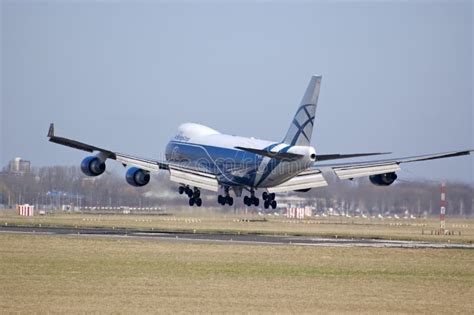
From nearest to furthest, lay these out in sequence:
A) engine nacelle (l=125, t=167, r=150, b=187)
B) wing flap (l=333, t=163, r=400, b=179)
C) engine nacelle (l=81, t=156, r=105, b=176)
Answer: engine nacelle (l=81, t=156, r=105, b=176)
engine nacelle (l=125, t=167, r=150, b=187)
wing flap (l=333, t=163, r=400, b=179)

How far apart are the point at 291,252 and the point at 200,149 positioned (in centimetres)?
3198

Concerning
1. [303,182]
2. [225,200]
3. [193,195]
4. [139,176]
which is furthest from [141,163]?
[303,182]

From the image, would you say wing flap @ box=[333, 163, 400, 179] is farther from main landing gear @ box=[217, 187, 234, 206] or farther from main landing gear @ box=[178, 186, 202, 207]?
main landing gear @ box=[178, 186, 202, 207]

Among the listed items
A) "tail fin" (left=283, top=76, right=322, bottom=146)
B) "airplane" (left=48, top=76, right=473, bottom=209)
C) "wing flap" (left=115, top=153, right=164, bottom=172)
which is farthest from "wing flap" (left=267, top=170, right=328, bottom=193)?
"wing flap" (left=115, top=153, right=164, bottom=172)

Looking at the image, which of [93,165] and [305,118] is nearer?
[93,165]

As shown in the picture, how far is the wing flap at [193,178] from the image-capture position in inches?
3098

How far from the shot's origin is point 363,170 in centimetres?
8281

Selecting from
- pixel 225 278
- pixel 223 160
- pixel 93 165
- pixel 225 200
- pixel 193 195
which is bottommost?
pixel 225 278

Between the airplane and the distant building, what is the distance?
109ft

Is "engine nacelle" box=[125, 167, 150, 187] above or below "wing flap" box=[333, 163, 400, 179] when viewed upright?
below

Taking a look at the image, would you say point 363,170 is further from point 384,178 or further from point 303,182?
point 303,182

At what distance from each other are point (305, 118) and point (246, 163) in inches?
220

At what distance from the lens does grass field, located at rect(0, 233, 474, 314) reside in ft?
107

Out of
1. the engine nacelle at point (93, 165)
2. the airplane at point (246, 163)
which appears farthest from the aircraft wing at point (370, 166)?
the engine nacelle at point (93, 165)
